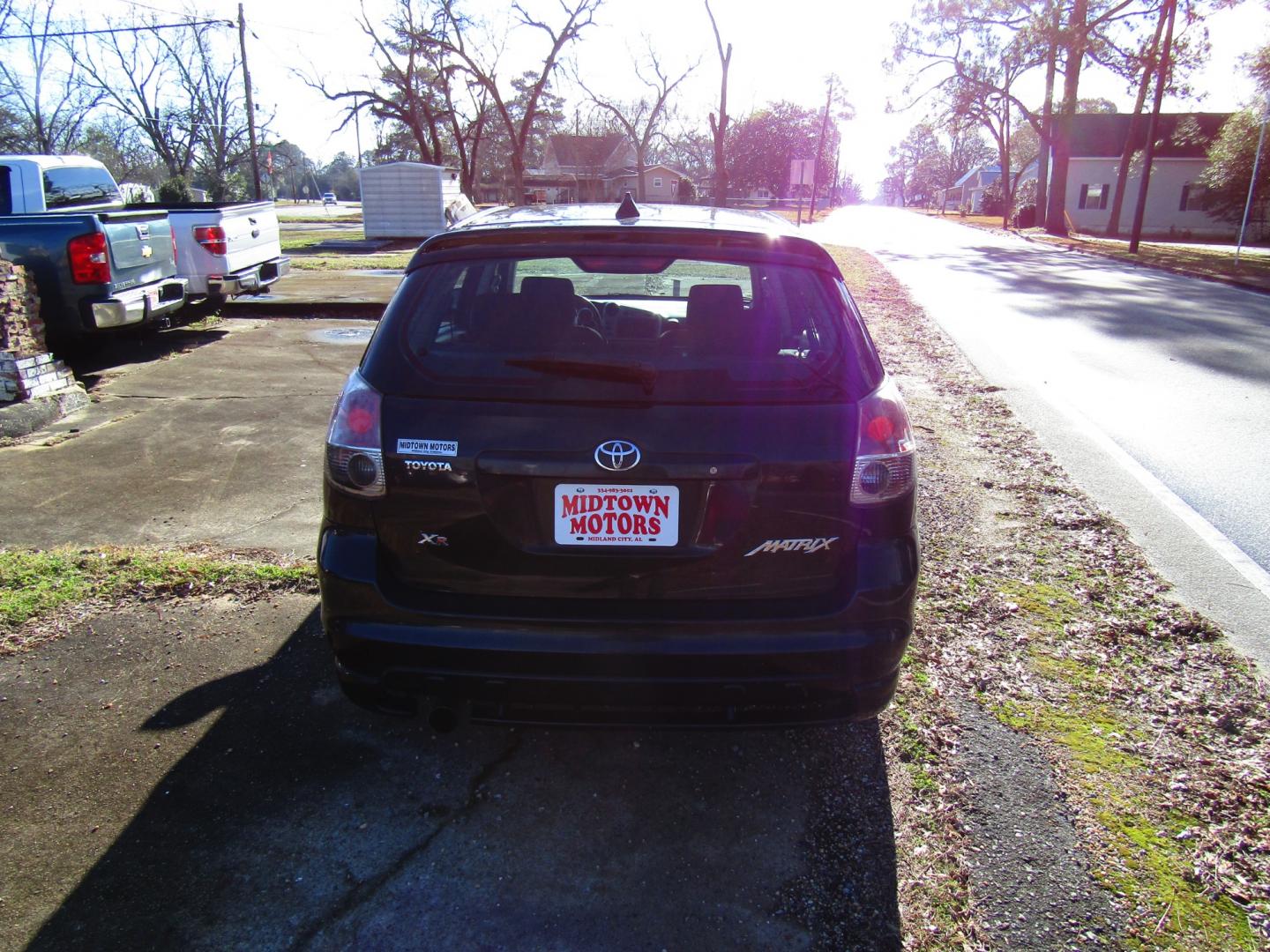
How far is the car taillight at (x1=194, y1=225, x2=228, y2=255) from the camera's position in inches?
390

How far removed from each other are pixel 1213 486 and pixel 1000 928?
447cm

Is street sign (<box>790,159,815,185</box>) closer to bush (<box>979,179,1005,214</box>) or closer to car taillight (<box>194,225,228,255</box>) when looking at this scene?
car taillight (<box>194,225,228,255</box>)

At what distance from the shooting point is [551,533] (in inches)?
92.1

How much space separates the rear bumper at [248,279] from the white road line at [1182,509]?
9.28 metres

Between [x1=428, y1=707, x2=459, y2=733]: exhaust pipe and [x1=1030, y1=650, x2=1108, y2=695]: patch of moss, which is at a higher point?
[x1=428, y1=707, x2=459, y2=733]: exhaust pipe

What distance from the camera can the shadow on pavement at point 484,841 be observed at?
215 centimetres

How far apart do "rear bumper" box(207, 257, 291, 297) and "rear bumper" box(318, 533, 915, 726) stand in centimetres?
899

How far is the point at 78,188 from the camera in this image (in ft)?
34.2

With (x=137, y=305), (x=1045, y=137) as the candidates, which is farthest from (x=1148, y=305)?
(x=1045, y=137)

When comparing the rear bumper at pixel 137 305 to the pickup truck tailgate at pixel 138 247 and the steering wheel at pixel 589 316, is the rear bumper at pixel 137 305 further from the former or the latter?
the steering wheel at pixel 589 316

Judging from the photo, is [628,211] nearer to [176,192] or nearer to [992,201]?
[176,192]

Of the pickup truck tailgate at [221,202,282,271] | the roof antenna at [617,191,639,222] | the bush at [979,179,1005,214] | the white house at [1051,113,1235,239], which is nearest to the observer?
the roof antenna at [617,191,639,222]

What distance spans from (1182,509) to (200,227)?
10.2 m

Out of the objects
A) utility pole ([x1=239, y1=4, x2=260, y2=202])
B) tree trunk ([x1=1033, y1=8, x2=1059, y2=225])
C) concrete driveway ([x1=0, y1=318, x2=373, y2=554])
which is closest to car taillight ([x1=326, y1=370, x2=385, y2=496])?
concrete driveway ([x1=0, y1=318, x2=373, y2=554])
